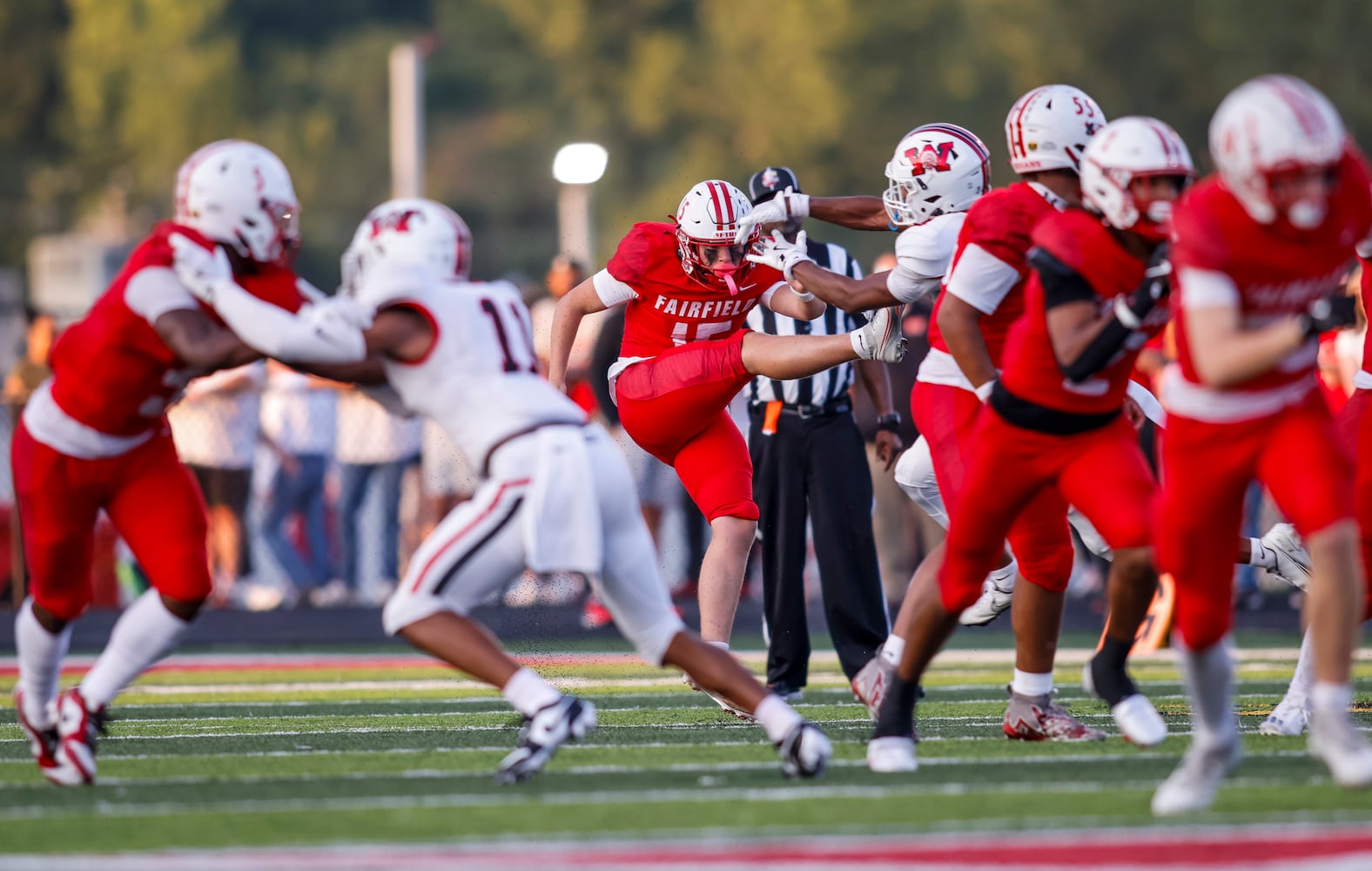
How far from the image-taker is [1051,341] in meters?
5.64

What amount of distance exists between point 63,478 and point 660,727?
7.53 feet

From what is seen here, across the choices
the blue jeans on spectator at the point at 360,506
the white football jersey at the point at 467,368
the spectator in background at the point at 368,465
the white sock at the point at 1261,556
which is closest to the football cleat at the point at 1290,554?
the white sock at the point at 1261,556

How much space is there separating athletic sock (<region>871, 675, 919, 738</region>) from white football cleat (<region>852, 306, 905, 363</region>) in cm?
142

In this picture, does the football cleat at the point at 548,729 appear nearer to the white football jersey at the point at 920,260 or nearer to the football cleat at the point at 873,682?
the football cleat at the point at 873,682

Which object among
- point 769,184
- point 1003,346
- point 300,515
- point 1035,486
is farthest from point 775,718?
point 300,515

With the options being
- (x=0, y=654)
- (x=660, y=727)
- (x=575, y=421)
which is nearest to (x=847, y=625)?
(x=660, y=727)

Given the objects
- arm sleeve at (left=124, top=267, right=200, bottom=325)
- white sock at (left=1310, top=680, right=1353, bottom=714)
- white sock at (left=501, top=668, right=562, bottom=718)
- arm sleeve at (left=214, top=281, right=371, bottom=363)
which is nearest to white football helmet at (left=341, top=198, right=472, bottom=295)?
arm sleeve at (left=214, top=281, right=371, bottom=363)

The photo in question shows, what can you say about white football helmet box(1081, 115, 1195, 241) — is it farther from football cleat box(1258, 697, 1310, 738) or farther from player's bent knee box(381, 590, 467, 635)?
player's bent knee box(381, 590, 467, 635)

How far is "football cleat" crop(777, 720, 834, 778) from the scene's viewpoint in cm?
553

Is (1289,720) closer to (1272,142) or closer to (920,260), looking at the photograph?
(920,260)

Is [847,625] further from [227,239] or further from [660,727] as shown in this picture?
[227,239]

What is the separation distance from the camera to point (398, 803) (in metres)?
5.30

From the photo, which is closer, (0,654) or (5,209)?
(0,654)

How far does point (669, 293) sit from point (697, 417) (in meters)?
0.50
